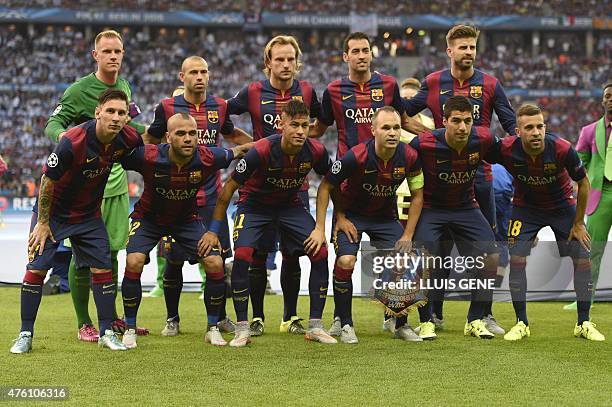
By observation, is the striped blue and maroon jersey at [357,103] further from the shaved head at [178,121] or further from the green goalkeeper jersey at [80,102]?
the green goalkeeper jersey at [80,102]

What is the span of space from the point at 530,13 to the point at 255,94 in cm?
3939

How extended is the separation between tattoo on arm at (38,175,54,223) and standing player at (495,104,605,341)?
10.9 ft

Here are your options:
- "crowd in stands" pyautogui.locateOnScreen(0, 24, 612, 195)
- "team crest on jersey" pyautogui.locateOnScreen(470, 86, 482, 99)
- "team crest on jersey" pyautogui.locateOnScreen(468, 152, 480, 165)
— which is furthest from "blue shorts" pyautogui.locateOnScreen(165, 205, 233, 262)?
"crowd in stands" pyautogui.locateOnScreen(0, 24, 612, 195)

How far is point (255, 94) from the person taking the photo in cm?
750

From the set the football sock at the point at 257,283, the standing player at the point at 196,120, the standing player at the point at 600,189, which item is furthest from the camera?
the standing player at the point at 600,189

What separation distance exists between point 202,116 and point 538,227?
2.79 metres

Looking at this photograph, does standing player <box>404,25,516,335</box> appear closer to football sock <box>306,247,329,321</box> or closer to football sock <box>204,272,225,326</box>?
football sock <box>306,247,329,321</box>

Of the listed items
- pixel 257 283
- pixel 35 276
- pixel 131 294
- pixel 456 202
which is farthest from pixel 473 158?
pixel 35 276

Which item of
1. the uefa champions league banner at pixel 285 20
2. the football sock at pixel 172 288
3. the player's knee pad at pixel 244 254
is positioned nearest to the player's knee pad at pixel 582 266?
the player's knee pad at pixel 244 254

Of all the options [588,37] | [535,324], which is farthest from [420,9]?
[535,324]

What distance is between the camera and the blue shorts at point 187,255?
726 cm

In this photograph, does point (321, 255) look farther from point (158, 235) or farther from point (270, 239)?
point (158, 235)

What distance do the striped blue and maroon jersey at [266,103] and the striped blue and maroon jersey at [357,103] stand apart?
0.62 ft

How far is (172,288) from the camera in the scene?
744 centimetres
